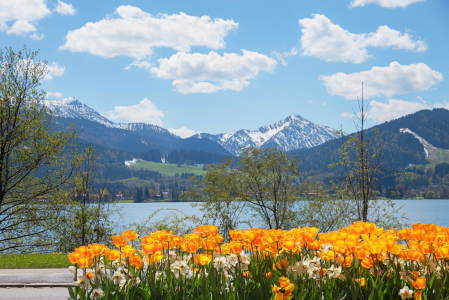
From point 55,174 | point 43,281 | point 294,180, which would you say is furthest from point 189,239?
point 55,174

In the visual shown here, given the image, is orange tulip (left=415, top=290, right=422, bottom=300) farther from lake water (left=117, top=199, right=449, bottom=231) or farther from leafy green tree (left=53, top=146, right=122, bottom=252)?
leafy green tree (left=53, top=146, right=122, bottom=252)

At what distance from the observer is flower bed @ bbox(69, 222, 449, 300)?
2912 mm

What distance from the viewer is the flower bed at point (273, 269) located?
2.91 meters

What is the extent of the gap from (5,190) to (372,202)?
14.1 m

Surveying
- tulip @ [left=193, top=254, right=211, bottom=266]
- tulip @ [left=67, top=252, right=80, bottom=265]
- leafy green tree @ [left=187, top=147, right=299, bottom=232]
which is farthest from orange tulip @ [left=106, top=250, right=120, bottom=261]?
leafy green tree @ [left=187, top=147, right=299, bottom=232]

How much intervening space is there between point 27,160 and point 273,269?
44.7 ft

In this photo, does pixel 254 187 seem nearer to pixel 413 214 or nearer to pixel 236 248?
pixel 236 248

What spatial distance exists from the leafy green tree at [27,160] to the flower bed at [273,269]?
1261cm

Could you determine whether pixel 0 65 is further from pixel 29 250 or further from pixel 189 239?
pixel 189 239

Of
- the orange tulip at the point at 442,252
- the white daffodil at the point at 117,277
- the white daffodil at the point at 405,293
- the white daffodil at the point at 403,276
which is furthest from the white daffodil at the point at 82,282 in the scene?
the orange tulip at the point at 442,252

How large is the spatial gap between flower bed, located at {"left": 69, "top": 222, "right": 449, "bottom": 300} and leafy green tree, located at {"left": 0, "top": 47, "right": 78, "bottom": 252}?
12.6 m

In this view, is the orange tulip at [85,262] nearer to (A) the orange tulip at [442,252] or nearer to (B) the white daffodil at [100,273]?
(B) the white daffodil at [100,273]

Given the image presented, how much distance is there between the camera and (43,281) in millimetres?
7035

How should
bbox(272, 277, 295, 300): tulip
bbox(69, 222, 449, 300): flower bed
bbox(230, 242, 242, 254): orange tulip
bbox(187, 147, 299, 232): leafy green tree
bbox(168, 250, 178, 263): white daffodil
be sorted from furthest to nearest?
bbox(187, 147, 299, 232): leafy green tree, bbox(168, 250, 178, 263): white daffodil, bbox(230, 242, 242, 254): orange tulip, bbox(69, 222, 449, 300): flower bed, bbox(272, 277, 295, 300): tulip
